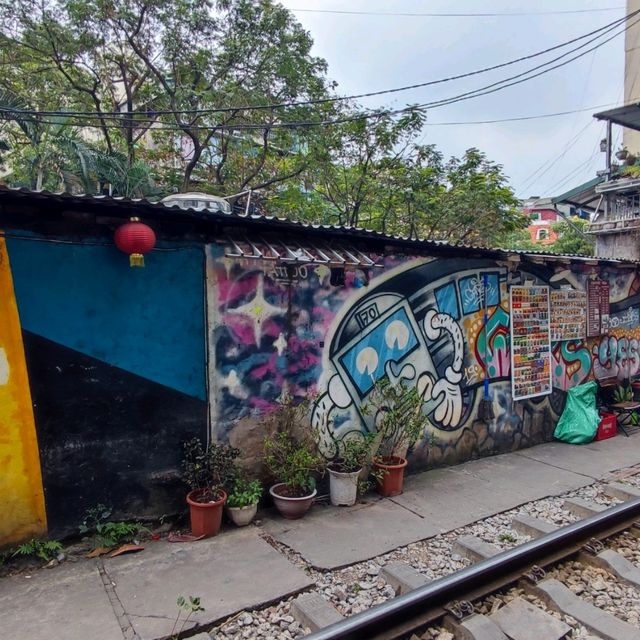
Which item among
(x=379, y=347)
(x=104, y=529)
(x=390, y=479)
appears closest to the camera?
(x=104, y=529)

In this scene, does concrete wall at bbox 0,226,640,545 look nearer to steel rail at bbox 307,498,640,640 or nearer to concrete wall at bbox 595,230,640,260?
steel rail at bbox 307,498,640,640

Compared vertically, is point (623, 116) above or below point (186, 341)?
above

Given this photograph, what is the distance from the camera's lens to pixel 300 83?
1211cm

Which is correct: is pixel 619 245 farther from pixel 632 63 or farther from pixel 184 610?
pixel 632 63

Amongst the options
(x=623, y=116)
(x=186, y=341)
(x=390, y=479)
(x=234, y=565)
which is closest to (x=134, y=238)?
(x=186, y=341)

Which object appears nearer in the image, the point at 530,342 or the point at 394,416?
the point at 394,416

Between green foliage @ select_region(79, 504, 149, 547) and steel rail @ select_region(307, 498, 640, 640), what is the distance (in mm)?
2230

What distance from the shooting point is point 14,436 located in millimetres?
3996

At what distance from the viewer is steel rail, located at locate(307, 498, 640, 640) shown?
303cm

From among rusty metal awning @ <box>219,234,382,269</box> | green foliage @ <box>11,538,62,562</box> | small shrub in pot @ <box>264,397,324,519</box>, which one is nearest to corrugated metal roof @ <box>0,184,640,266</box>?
rusty metal awning @ <box>219,234,382,269</box>

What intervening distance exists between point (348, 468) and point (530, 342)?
3.81 m

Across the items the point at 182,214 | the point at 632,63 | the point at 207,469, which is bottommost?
the point at 207,469

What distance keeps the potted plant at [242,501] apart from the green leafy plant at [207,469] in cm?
10

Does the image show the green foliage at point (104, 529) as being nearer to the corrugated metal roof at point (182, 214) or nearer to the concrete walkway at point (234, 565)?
the concrete walkway at point (234, 565)
